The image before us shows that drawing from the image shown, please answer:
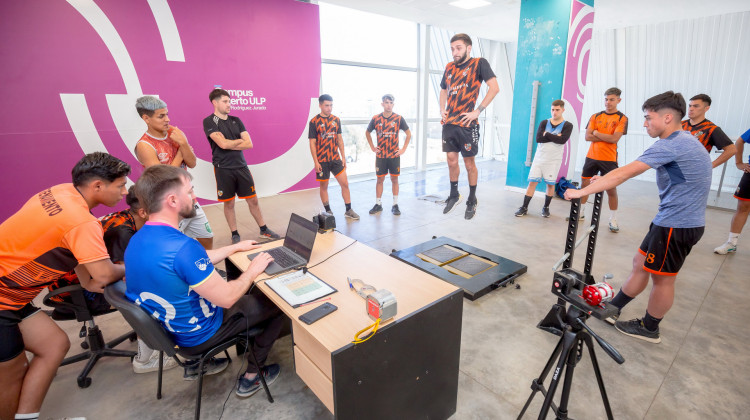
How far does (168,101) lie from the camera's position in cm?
518

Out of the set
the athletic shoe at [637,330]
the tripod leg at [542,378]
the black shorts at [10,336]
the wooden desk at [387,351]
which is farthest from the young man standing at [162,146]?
the athletic shoe at [637,330]

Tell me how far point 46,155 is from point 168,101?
1.64 metres

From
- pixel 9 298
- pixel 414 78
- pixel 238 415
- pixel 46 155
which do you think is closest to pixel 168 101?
pixel 46 155

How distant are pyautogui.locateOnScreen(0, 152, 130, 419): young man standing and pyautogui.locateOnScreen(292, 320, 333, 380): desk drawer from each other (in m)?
0.98

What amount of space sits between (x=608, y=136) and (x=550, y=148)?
0.85 m

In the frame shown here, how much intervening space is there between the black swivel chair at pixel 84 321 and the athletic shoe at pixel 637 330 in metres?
3.43

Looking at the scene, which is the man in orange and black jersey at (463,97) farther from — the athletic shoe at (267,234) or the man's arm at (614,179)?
the athletic shoe at (267,234)

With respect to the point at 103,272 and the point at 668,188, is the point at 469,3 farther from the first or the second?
the point at 103,272

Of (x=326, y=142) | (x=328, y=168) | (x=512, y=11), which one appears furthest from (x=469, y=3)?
(x=328, y=168)

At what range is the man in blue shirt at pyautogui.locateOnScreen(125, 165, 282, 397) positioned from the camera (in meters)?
1.47

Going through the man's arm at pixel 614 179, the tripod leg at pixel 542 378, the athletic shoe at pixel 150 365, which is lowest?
the athletic shoe at pixel 150 365

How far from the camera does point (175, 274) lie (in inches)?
58.5

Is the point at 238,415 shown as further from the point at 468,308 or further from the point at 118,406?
the point at 468,308

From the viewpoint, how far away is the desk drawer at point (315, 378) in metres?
1.53
